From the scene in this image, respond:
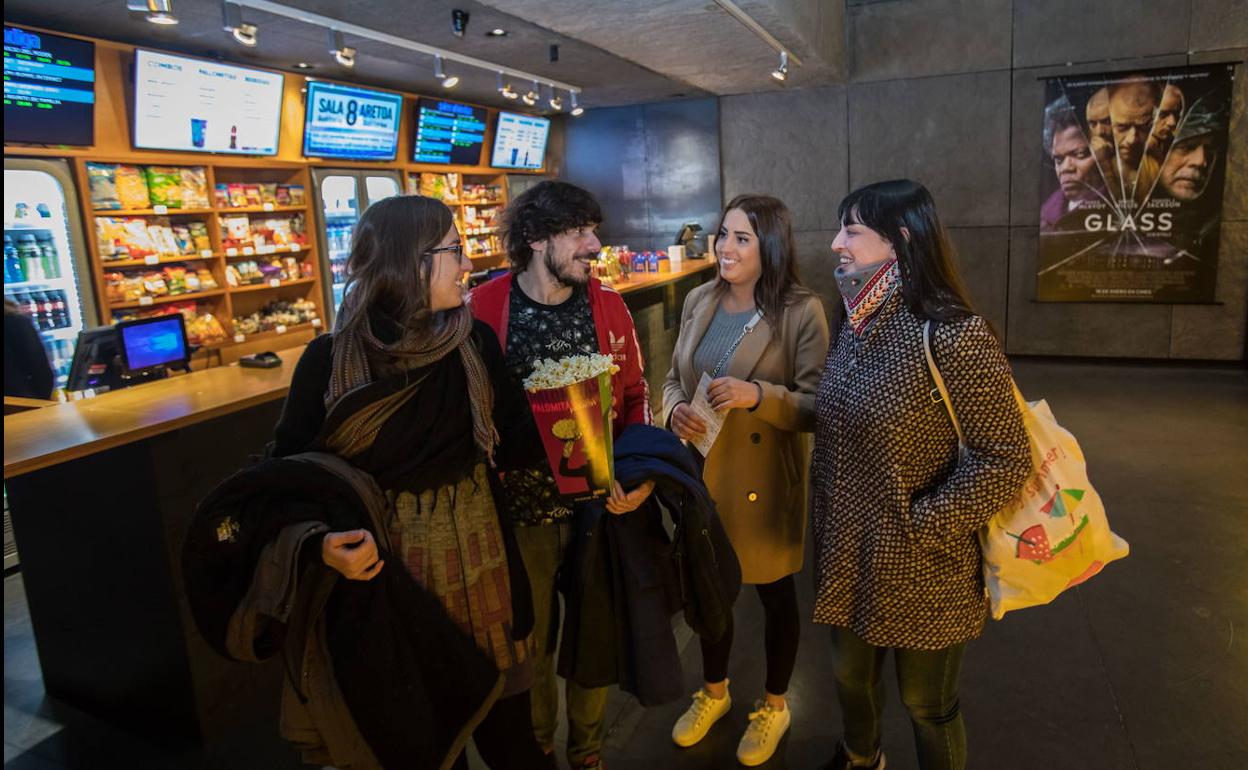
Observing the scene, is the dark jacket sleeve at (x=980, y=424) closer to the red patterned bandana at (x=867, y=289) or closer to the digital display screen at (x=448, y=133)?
the red patterned bandana at (x=867, y=289)

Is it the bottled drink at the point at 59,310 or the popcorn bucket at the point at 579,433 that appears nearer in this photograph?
the popcorn bucket at the point at 579,433

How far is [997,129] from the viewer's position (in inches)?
294

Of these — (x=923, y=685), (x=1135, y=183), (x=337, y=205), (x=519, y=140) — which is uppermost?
(x=519, y=140)

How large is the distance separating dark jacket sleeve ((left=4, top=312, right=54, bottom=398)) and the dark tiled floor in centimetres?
97

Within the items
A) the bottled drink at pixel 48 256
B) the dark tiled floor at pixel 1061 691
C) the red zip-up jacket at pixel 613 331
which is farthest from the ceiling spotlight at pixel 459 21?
the dark tiled floor at pixel 1061 691

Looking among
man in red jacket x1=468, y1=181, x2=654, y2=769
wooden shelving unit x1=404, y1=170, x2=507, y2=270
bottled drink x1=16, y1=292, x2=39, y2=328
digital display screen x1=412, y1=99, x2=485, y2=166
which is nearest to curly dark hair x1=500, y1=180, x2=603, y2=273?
man in red jacket x1=468, y1=181, x2=654, y2=769

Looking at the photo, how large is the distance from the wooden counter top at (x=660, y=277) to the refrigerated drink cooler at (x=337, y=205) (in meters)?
2.55

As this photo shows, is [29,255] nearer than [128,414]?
No

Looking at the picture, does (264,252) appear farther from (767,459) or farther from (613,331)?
(767,459)

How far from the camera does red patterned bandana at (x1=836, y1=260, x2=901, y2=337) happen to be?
1.83 m

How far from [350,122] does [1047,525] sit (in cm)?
647

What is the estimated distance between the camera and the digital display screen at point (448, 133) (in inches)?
301

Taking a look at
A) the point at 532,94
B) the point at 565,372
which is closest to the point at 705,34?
the point at 532,94

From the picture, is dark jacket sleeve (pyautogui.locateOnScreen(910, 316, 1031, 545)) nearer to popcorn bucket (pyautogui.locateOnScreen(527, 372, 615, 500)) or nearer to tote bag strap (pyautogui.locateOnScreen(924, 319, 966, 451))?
tote bag strap (pyautogui.locateOnScreen(924, 319, 966, 451))
